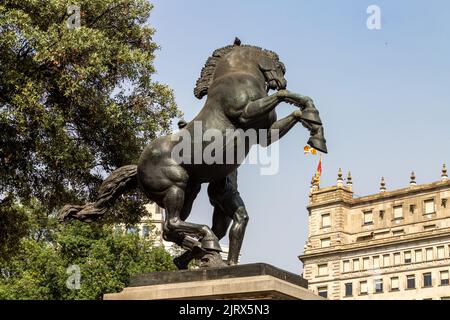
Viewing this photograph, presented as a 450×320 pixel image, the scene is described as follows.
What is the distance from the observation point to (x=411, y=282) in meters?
→ 95.1

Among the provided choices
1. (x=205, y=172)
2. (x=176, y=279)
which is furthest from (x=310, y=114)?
(x=176, y=279)

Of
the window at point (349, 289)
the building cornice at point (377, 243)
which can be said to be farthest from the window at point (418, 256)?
the window at point (349, 289)

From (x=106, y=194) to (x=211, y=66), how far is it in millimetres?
2360

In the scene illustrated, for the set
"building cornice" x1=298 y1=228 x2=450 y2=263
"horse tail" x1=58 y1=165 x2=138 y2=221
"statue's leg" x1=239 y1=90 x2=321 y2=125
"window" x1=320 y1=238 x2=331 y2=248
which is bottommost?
"horse tail" x1=58 y1=165 x2=138 y2=221

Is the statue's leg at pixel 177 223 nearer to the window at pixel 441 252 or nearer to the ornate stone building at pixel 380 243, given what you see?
the ornate stone building at pixel 380 243

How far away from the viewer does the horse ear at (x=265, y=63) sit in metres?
13.0

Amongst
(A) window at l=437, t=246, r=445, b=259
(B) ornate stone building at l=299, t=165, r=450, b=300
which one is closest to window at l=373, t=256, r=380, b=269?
(B) ornate stone building at l=299, t=165, r=450, b=300

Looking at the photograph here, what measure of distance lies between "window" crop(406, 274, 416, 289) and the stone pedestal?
8551 centimetres

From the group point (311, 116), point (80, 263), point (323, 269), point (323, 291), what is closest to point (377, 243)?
point (323, 269)

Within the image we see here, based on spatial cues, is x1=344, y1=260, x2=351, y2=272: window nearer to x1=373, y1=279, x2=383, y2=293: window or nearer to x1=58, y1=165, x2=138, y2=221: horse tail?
x1=373, y1=279, x2=383, y2=293: window

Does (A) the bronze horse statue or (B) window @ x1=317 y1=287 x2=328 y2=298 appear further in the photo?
(B) window @ x1=317 y1=287 x2=328 y2=298

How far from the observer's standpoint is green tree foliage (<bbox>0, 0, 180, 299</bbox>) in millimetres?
21016

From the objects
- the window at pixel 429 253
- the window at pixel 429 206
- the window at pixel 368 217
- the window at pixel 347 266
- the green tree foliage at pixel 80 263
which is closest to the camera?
the green tree foliage at pixel 80 263
